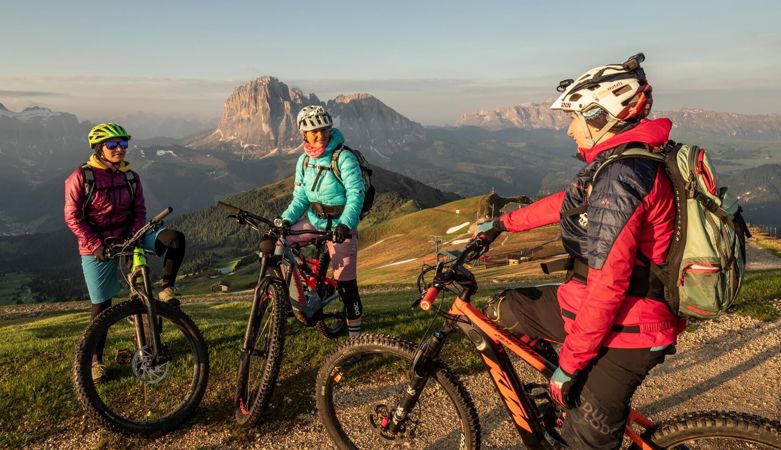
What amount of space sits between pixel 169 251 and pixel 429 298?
5.65 metres

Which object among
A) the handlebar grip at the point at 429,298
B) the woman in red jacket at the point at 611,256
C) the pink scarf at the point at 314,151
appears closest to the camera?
the woman in red jacket at the point at 611,256

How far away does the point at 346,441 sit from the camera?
626cm

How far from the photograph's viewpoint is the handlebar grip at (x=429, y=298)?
514cm

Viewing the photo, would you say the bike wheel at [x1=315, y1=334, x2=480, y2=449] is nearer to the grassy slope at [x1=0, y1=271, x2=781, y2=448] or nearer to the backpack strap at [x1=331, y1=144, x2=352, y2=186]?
the grassy slope at [x1=0, y1=271, x2=781, y2=448]

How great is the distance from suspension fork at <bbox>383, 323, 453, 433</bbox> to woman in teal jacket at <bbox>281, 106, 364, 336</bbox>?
346 centimetres

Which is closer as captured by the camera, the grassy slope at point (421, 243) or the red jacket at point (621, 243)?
the red jacket at point (621, 243)

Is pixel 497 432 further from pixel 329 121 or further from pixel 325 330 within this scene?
pixel 329 121

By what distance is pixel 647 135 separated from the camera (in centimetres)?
380

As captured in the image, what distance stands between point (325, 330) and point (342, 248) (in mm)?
2272

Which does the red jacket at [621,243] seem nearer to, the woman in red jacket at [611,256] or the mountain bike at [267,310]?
the woman in red jacket at [611,256]

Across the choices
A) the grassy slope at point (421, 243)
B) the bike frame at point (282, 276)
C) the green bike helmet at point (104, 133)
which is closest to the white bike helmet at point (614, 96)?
the bike frame at point (282, 276)

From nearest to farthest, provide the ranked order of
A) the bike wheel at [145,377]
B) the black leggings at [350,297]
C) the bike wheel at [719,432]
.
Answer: the bike wheel at [719,432]
the bike wheel at [145,377]
the black leggings at [350,297]

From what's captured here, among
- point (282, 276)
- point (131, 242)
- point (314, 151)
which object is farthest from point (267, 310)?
point (314, 151)

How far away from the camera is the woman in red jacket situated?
3662 mm
